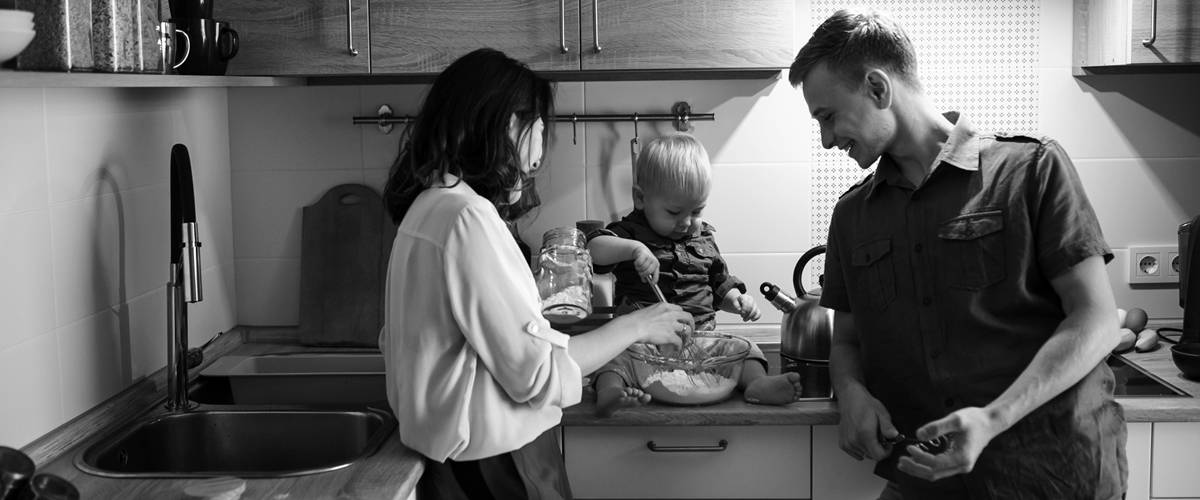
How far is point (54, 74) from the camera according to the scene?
1.60 m

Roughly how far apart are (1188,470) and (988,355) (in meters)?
0.57

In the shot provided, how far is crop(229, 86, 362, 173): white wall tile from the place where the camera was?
2.80 meters

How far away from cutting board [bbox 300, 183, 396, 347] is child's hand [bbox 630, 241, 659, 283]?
631 millimetres

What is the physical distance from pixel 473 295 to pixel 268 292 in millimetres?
→ 1271

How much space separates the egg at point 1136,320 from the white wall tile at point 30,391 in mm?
2072

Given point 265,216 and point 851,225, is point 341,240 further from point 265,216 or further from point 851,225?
point 851,225

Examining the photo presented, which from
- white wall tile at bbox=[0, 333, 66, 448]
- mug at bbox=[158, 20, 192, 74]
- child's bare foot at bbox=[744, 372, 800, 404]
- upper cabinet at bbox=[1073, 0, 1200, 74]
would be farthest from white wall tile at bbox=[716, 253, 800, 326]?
white wall tile at bbox=[0, 333, 66, 448]

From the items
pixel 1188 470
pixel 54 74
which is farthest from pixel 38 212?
pixel 1188 470

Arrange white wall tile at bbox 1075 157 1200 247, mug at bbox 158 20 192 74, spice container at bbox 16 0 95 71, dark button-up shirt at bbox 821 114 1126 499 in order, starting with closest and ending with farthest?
spice container at bbox 16 0 95 71, dark button-up shirt at bbox 821 114 1126 499, mug at bbox 158 20 192 74, white wall tile at bbox 1075 157 1200 247

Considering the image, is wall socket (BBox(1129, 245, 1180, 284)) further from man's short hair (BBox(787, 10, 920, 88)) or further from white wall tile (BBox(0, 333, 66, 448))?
white wall tile (BBox(0, 333, 66, 448))

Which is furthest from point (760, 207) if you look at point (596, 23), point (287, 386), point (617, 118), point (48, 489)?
point (48, 489)

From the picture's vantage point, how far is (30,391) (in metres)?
1.90

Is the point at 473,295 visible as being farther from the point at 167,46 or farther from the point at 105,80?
the point at 167,46

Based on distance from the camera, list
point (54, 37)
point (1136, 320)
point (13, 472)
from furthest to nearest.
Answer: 1. point (1136, 320)
2. point (54, 37)
3. point (13, 472)
